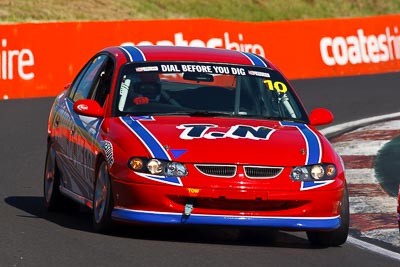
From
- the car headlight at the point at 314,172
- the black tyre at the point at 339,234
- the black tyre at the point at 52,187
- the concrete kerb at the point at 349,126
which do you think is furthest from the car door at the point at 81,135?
the concrete kerb at the point at 349,126

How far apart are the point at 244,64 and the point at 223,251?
87.3 inches

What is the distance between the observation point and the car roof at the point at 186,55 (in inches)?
408

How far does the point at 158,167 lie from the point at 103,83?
1.73m

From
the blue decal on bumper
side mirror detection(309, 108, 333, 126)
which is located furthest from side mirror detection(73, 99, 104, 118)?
side mirror detection(309, 108, 333, 126)

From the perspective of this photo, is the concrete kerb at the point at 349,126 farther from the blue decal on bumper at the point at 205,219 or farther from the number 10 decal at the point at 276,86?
the blue decal on bumper at the point at 205,219

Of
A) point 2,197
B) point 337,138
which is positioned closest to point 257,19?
point 337,138

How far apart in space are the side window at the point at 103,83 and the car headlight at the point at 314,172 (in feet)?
6.33

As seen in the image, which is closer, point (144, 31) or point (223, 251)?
point (223, 251)

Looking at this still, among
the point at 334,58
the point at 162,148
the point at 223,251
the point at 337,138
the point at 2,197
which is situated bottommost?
the point at 334,58

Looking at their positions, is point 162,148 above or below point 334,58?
above

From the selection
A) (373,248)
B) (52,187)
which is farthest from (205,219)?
(52,187)

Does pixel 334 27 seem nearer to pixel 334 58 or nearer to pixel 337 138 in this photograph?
pixel 334 58

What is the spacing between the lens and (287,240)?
961 centimetres

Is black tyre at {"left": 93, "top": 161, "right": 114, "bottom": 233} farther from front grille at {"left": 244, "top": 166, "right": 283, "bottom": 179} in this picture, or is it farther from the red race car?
front grille at {"left": 244, "top": 166, "right": 283, "bottom": 179}
